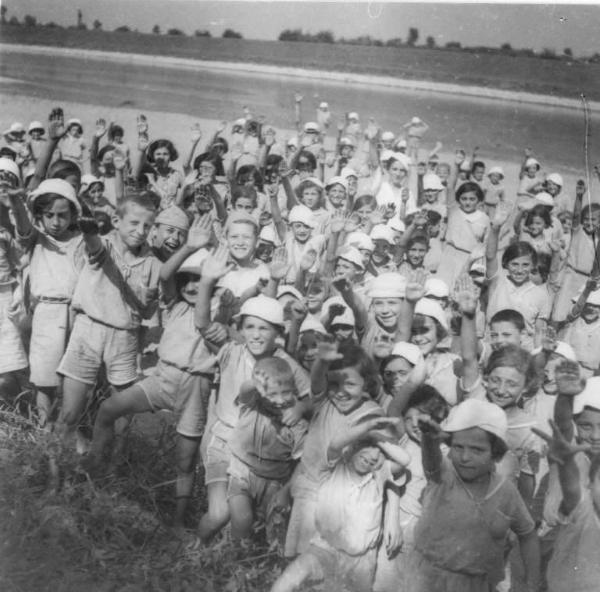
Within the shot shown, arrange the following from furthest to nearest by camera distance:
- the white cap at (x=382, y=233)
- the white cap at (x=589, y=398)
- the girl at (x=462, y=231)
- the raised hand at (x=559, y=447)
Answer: the girl at (x=462, y=231) → the white cap at (x=382, y=233) → the white cap at (x=589, y=398) → the raised hand at (x=559, y=447)

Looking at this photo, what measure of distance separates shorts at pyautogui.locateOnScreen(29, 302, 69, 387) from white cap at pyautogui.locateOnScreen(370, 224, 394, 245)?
2183 mm

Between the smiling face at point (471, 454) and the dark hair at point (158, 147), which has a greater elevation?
the dark hair at point (158, 147)

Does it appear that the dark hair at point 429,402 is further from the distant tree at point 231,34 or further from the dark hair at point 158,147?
the dark hair at point 158,147

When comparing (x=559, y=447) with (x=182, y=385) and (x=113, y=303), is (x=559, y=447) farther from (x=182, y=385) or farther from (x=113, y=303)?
(x=113, y=303)

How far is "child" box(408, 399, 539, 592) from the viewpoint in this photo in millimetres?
3043

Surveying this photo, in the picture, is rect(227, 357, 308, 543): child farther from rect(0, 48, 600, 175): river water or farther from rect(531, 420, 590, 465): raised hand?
rect(0, 48, 600, 175): river water

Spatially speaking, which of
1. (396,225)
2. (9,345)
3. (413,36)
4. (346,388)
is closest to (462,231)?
(396,225)

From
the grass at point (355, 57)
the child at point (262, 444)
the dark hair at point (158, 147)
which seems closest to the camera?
the child at point (262, 444)

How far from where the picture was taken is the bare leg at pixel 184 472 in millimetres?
3795

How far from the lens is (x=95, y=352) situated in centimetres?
395

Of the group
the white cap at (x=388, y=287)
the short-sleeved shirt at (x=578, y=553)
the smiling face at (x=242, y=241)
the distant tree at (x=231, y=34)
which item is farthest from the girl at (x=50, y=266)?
the short-sleeved shirt at (x=578, y=553)

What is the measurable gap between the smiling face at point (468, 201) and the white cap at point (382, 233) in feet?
4.62

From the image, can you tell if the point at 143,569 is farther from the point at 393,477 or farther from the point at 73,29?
the point at 73,29

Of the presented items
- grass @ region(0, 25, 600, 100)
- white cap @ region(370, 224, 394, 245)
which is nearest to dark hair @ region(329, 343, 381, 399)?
white cap @ region(370, 224, 394, 245)
